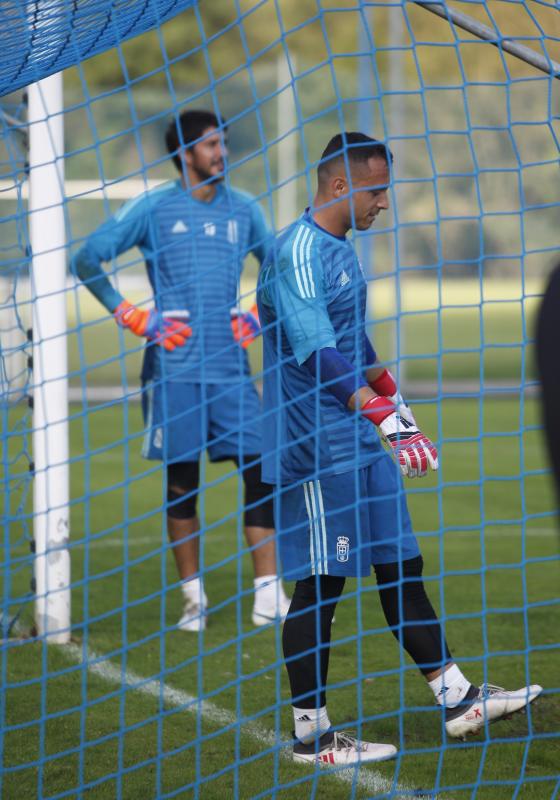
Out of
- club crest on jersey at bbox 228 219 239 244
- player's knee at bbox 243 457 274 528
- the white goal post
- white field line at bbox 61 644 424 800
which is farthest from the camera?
club crest on jersey at bbox 228 219 239 244

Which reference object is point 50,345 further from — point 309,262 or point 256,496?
point 309,262

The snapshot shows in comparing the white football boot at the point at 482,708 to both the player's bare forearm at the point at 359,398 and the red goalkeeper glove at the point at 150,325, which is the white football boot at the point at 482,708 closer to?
the player's bare forearm at the point at 359,398

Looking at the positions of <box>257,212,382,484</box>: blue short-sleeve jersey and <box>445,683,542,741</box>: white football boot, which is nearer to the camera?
<box>257,212,382,484</box>: blue short-sleeve jersey

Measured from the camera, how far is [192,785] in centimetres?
327

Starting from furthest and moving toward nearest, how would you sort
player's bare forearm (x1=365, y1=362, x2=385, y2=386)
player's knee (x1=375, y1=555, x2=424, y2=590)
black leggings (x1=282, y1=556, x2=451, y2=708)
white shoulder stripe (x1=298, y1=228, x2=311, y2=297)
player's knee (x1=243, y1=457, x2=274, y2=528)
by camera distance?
1. player's knee (x1=243, y1=457, x2=274, y2=528)
2. player's bare forearm (x1=365, y1=362, x2=385, y2=386)
3. player's knee (x1=375, y1=555, x2=424, y2=590)
4. black leggings (x1=282, y1=556, x2=451, y2=708)
5. white shoulder stripe (x1=298, y1=228, x2=311, y2=297)

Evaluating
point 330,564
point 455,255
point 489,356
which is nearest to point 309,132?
point 455,255

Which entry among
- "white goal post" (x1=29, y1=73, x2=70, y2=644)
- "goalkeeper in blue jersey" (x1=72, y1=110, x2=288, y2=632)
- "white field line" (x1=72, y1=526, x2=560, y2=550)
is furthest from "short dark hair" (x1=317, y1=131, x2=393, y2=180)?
"white field line" (x1=72, y1=526, x2=560, y2=550)

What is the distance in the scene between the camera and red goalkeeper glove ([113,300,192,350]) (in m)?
5.12

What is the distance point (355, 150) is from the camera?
363cm

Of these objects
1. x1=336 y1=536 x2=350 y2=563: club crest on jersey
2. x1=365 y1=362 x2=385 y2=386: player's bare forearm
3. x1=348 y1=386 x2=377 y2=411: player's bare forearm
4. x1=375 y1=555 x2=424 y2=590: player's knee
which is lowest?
x1=375 y1=555 x2=424 y2=590: player's knee

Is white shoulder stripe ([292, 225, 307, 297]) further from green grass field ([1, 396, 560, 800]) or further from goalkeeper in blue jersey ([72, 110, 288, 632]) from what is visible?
goalkeeper in blue jersey ([72, 110, 288, 632])

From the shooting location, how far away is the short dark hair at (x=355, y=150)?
358cm

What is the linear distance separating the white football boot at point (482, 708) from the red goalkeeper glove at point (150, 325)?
2.01 metres

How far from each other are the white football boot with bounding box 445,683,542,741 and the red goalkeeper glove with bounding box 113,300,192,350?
6.59 ft
